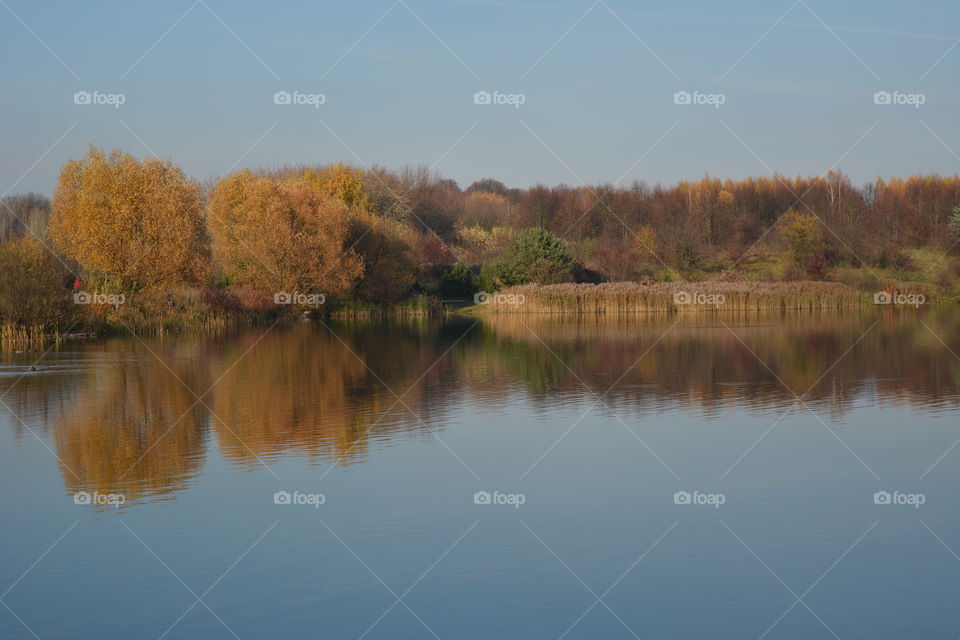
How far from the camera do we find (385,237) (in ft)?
165

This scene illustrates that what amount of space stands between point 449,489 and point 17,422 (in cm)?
797

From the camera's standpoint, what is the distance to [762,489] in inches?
414

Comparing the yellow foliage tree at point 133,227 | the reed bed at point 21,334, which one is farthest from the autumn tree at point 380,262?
the reed bed at point 21,334

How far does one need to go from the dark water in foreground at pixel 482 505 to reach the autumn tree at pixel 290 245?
2377 cm

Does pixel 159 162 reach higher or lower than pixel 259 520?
higher

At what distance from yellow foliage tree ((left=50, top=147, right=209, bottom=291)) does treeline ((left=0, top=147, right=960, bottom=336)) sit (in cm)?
6

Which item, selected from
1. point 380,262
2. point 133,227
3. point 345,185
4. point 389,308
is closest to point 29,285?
point 133,227

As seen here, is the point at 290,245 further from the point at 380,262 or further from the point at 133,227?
the point at 133,227

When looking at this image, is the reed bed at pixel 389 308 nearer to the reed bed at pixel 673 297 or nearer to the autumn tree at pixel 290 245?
the autumn tree at pixel 290 245

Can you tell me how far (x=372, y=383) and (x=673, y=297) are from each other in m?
28.3

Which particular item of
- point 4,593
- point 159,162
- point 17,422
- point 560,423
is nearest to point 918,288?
point 159,162

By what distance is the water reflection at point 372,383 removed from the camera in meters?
13.0

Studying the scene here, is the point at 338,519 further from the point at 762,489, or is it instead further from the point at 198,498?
the point at 762,489

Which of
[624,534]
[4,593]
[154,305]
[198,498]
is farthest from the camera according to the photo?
[154,305]
